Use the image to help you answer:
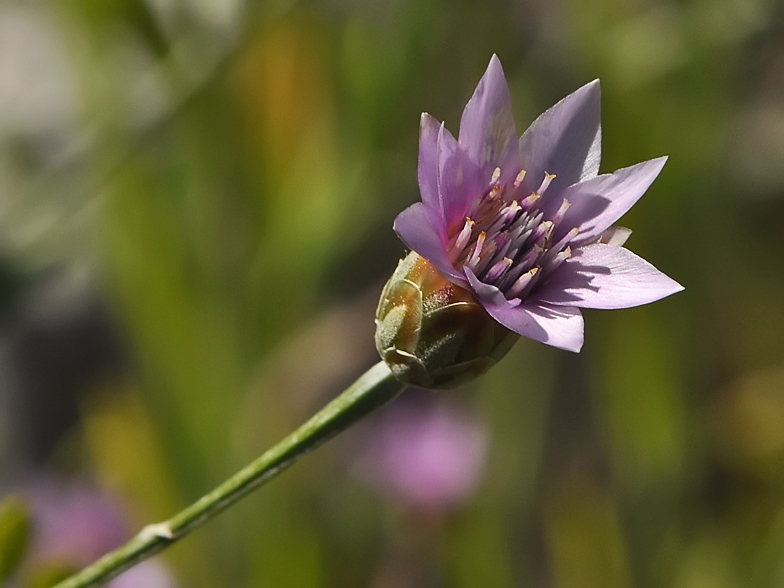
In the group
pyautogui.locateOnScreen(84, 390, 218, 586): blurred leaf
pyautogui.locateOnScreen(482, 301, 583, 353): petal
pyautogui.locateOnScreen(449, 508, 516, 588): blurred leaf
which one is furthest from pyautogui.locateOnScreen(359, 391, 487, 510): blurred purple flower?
pyautogui.locateOnScreen(482, 301, 583, 353): petal

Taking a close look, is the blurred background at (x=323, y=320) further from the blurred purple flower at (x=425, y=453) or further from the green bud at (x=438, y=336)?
the green bud at (x=438, y=336)

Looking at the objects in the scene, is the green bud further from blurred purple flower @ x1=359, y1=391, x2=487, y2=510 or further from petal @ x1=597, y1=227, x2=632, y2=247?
blurred purple flower @ x1=359, y1=391, x2=487, y2=510

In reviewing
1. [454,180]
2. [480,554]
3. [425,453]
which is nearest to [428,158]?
[454,180]

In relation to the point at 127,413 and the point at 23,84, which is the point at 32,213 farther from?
the point at 23,84

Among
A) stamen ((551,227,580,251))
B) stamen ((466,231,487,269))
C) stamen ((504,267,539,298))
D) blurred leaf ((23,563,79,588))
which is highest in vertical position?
stamen ((466,231,487,269))

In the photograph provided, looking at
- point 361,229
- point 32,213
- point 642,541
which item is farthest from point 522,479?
point 32,213

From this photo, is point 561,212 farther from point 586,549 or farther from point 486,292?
point 586,549

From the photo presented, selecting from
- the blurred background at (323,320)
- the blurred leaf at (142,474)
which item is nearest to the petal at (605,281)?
the blurred background at (323,320)
